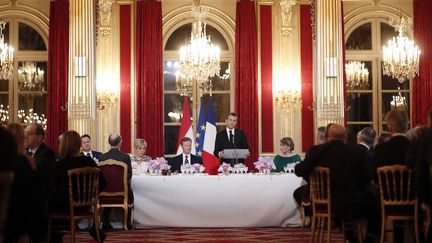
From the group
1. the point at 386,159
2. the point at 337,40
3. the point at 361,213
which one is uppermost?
the point at 337,40

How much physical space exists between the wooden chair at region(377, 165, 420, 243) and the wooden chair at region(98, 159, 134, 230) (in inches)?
157

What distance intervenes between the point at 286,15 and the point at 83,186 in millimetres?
7972

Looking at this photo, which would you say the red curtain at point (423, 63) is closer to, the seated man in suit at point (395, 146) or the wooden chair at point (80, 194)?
the seated man in suit at point (395, 146)

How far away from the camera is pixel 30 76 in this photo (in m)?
14.9

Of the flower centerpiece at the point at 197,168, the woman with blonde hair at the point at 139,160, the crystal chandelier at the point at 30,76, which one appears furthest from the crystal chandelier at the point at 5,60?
the flower centerpiece at the point at 197,168

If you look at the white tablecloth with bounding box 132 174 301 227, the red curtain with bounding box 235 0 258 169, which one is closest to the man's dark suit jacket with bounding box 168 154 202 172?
the white tablecloth with bounding box 132 174 301 227

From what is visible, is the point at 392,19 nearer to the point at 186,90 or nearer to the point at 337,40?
the point at 337,40

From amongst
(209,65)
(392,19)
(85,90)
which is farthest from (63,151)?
(392,19)

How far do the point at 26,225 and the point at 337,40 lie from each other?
8017mm

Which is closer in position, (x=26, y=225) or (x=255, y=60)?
(x=26, y=225)

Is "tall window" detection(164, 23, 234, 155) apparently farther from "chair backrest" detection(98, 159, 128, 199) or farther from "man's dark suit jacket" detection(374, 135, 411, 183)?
"man's dark suit jacket" detection(374, 135, 411, 183)

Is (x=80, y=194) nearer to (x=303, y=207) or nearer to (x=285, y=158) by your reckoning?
(x=303, y=207)

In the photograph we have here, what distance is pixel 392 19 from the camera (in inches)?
586

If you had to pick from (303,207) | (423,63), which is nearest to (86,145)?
(303,207)
